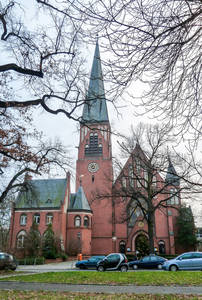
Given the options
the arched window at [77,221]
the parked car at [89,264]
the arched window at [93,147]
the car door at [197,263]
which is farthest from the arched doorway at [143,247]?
the arched window at [93,147]

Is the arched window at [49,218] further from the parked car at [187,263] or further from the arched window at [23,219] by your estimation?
the parked car at [187,263]

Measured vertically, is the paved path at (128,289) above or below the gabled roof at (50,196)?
below

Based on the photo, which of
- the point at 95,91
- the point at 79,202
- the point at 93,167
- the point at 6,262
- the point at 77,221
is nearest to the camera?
the point at 95,91

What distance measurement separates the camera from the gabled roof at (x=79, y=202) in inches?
1567

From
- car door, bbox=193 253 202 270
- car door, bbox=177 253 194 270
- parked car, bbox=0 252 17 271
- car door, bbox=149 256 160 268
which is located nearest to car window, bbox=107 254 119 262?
car door, bbox=149 256 160 268

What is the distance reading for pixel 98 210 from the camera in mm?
41094

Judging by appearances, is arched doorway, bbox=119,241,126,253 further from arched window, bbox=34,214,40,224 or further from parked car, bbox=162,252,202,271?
parked car, bbox=162,252,202,271

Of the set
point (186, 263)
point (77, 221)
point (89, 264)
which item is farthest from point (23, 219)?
point (186, 263)

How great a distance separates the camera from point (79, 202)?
1588 inches

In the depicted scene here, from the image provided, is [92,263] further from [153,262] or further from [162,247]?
[162,247]

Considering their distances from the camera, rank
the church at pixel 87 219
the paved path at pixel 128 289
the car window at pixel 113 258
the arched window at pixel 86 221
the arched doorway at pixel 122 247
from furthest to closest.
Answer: the arched window at pixel 86 221 → the arched doorway at pixel 122 247 → the church at pixel 87 219 → the car window at pixel 113 258 → the paved path at pixel 128 289

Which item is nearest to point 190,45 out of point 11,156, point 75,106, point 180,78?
point 180,78

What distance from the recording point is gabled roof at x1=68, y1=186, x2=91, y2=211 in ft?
131

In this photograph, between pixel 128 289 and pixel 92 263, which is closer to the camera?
pixel 128 289
